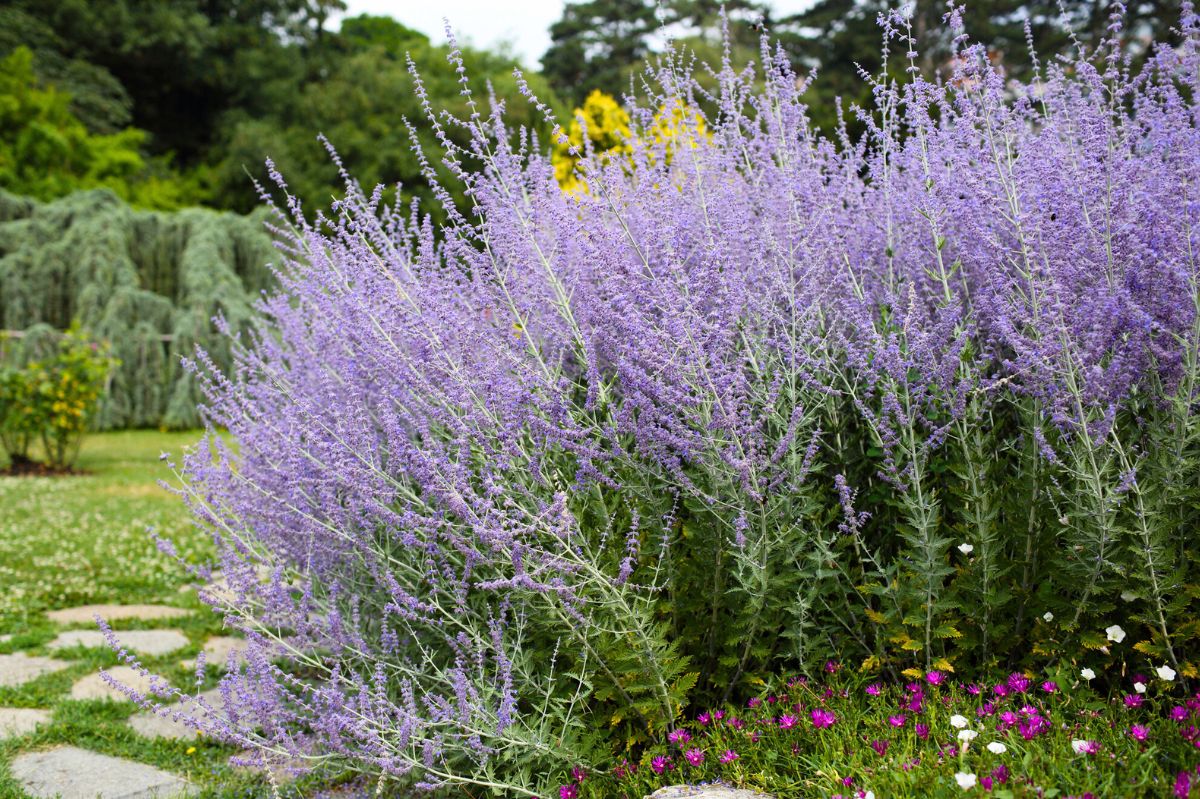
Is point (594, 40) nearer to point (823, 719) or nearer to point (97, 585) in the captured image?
point (97, 585)

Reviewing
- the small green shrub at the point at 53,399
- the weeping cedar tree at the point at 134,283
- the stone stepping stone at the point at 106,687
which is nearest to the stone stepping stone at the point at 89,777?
the stone stepping stone at the point at 106,687

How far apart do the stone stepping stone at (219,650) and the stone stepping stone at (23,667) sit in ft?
2.28

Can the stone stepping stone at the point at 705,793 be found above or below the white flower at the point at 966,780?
below

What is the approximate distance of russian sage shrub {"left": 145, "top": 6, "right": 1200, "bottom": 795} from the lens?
8.27ft

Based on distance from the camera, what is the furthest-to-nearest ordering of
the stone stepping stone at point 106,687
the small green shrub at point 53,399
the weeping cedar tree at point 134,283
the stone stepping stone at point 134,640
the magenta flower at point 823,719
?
the weeping cedar tree at point 134,283, the small green shrub at point 53,399, the stone stepping stone at point 134,640, the stone stepping stone at point 106,687, the magenta flower at point 823,719

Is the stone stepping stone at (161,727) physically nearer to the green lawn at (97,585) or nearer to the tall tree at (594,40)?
the green lawn at (97,585)

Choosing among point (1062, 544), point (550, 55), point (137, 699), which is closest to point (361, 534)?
point (137, 699)

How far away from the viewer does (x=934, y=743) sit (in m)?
2.37

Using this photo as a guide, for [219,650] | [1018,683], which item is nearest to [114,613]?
[219,650]

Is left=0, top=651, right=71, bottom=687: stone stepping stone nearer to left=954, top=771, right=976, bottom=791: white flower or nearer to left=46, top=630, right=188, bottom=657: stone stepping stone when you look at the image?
left=46, top=630, right=188, bottom=657: stone stepping stone

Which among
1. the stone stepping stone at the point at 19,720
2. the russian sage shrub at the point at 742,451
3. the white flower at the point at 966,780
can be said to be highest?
the russian sage shrub at the point at 742,451

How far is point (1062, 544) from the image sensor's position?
2922 millimetres

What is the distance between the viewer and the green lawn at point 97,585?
383 cm

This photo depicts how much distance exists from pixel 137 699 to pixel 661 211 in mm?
2264
